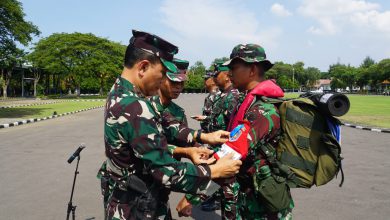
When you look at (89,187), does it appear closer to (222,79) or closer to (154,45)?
(222,79)

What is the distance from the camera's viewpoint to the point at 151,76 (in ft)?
6.15

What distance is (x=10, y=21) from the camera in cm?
1833

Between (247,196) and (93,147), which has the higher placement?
(247,196)

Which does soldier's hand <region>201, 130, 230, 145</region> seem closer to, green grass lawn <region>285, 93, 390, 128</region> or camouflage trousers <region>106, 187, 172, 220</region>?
camouflage trousers <region>106, 187, 172, 220</region>

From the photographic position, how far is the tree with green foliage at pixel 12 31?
18.1 meters

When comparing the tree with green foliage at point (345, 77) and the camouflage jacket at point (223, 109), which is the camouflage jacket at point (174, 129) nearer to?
the camouflage jacket at point (223, 109)

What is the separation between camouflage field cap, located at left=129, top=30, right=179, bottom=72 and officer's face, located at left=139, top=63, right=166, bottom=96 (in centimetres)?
4

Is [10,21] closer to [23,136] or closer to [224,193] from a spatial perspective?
[23,136]

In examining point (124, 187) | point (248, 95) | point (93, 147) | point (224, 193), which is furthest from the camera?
point (93, 147)

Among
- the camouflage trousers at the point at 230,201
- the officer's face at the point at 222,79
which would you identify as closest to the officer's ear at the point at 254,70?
the camouflage trousers at the point at 230,201

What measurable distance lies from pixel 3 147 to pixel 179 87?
288 inches

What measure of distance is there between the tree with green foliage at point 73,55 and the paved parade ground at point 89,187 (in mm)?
37272

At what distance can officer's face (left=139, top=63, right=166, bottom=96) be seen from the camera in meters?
1.86

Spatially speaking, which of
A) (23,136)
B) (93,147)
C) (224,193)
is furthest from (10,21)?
(224,193)
